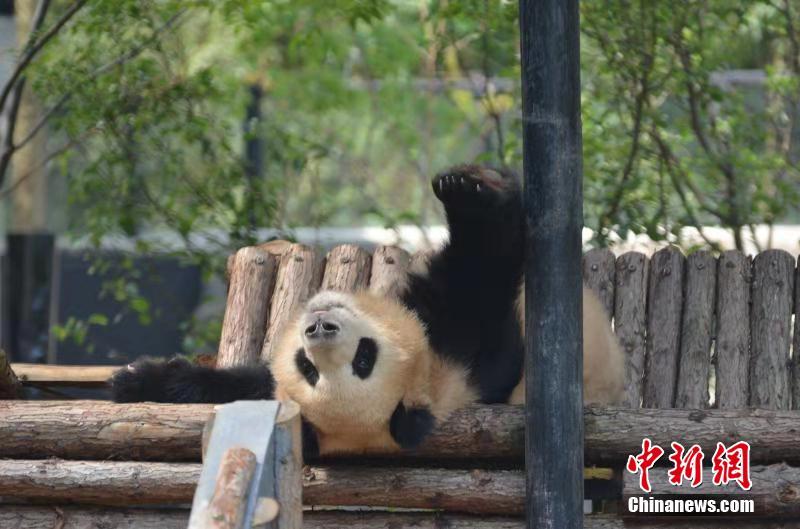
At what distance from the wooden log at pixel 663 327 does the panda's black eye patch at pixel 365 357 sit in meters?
1.37

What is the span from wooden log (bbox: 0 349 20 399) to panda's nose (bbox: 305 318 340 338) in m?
1.26

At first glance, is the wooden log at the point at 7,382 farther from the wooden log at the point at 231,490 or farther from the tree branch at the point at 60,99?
the tree branch at the point at 60,99

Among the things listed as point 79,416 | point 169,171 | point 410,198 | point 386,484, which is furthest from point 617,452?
point 410,198

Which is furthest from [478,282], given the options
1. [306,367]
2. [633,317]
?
[633,317]

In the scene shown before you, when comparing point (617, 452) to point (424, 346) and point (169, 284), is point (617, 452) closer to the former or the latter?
point (424, 346)

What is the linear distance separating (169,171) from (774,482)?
3962 mm

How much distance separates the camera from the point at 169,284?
28.9 ft

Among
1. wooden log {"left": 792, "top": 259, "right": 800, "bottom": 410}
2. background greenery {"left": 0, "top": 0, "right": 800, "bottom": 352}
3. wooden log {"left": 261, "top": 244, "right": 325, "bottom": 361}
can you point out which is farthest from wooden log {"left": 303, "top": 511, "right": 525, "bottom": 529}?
background greenery {"left": 0, "top": 0, "right": 800, "bottom": 352}

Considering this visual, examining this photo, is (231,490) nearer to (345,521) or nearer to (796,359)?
(345,521)

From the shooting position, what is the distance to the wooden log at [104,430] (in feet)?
11.7

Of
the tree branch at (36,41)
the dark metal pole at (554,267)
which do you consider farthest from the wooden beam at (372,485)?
the tree branch at (36,41)

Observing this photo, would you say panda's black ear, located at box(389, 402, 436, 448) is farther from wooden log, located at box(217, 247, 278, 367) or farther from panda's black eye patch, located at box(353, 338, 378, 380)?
wooden log, located at box(217, 247, 278, 367)

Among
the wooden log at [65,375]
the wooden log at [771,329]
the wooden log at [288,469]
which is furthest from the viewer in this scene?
the wooden log at [65,375]

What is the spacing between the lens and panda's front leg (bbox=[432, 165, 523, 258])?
11.5ft
